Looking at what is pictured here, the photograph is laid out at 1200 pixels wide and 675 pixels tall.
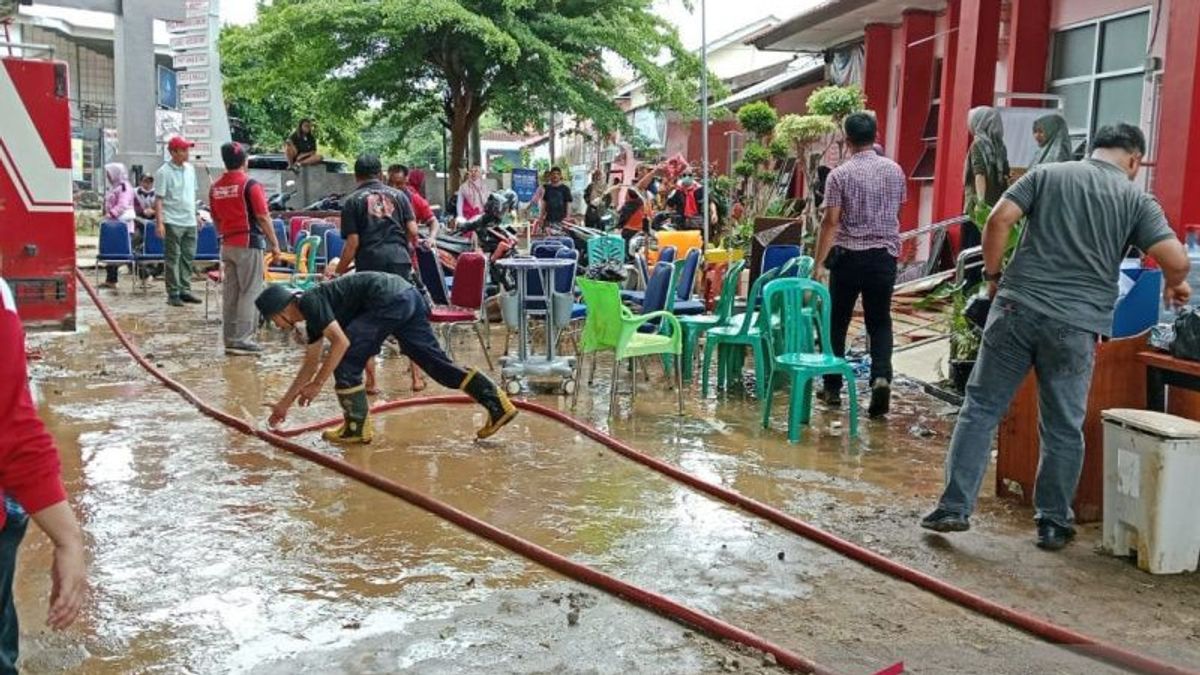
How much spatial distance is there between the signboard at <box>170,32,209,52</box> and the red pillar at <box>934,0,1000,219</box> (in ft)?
37.7

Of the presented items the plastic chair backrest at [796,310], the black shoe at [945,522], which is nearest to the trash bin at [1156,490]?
the black shoe at [945,522]

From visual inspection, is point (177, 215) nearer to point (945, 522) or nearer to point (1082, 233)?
point (945, 522)

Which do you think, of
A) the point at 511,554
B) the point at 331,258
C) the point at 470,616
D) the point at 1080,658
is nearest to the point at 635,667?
the point at 470,616

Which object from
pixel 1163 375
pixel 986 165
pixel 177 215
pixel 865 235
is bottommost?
pixel 1163 375

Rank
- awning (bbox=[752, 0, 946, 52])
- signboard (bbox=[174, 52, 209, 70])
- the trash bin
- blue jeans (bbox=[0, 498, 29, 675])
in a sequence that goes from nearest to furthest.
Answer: blue jeans (bbox=[0, 498, 29, 675])
the trash bin
awning (bbox=[752, 0, 946, 52])
signboard (bbox=[174, 52, 209, 70])

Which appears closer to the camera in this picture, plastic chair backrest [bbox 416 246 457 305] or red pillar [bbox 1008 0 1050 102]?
plastic chair backrest [bbox 416 246 457 305]

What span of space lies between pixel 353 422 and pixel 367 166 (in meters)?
1.96

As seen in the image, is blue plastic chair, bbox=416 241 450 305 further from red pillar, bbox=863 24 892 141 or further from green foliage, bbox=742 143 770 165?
green foliage, bbox=742 143 770 165

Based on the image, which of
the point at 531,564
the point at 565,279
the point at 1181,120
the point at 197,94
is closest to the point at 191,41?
the point at 197,94

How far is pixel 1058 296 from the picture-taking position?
4395 mm

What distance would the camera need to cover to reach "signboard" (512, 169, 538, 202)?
2519 centimetres

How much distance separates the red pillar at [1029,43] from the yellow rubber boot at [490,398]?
8215mm

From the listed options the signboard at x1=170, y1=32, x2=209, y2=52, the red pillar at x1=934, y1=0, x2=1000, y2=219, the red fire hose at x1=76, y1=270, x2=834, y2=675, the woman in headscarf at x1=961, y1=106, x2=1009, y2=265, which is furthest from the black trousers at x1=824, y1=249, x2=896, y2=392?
the signboard at x1=170, y1=32, x2=209, y2=52

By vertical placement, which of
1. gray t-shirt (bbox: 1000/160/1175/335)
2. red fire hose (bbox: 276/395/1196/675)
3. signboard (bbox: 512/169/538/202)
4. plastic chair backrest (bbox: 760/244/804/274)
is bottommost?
red fire hose (bbox: 276/395/1196/675)
